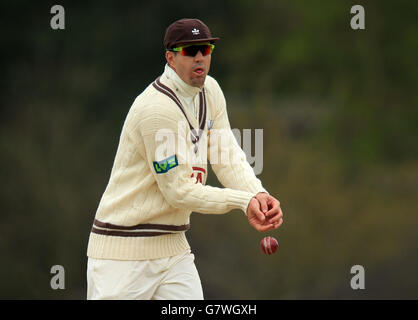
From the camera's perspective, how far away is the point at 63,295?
33.3 feet

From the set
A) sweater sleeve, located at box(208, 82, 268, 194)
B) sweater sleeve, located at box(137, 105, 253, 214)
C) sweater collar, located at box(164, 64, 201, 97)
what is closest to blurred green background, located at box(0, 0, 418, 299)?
sweater sleeve, located at box(208, 82, 268, 194)

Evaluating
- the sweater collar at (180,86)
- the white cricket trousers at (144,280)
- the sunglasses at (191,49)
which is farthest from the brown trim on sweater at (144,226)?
the sunglasses at (191,49)

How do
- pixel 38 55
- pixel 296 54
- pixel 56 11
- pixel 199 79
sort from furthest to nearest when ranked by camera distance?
pixel 296 54 < pixel 38 55 < pixel 56 11 < pixel 199 79

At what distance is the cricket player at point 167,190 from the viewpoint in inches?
149

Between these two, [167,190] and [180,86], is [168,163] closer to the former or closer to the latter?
[167,190]

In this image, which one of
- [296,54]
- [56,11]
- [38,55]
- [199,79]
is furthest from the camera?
[296,54]

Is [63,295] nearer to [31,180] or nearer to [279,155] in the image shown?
[31,180]

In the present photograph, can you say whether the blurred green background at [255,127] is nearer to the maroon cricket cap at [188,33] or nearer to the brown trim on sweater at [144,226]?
→ the brown trim on sweater at [144,226]

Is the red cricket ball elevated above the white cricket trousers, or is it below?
above

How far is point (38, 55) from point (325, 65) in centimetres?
373

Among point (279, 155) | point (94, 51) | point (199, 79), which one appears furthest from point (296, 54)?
point (199, 79)

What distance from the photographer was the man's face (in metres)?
3.91

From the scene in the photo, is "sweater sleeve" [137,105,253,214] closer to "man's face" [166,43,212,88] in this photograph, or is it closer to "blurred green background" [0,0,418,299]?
"man's face" [166,43,212,88]

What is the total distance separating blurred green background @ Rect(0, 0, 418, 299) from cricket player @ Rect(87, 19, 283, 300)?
584 centimetres
